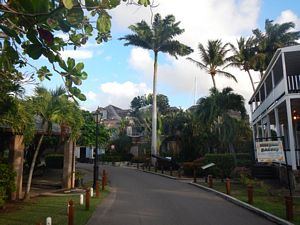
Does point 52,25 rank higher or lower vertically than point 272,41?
lower

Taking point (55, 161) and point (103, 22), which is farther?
point (55, 161)

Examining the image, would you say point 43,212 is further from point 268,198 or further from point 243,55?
point 243,55

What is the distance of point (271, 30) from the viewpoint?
45812 mm

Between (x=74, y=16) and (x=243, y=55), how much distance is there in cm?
4541

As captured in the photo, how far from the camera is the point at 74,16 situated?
3928 mm

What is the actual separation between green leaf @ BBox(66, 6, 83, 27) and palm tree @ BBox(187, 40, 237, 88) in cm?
3996

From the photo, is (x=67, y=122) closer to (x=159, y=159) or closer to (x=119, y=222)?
(x=119, y=222)

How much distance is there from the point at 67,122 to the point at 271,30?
117ft

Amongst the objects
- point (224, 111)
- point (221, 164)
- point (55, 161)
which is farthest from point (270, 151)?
point (55, 161)

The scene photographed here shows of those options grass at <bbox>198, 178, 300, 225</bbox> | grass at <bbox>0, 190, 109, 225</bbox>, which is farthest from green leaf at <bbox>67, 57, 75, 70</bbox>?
grass at <bbox>198, 178, 300, 225</bbox>

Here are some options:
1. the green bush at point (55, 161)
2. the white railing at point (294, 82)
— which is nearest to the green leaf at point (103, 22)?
the white railing at point (294, 82)

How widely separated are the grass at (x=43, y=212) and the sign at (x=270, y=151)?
714 cm

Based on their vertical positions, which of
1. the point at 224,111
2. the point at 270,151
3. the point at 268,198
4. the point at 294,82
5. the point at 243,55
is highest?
the point at 243,55

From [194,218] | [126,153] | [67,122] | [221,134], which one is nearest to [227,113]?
[221,134]
